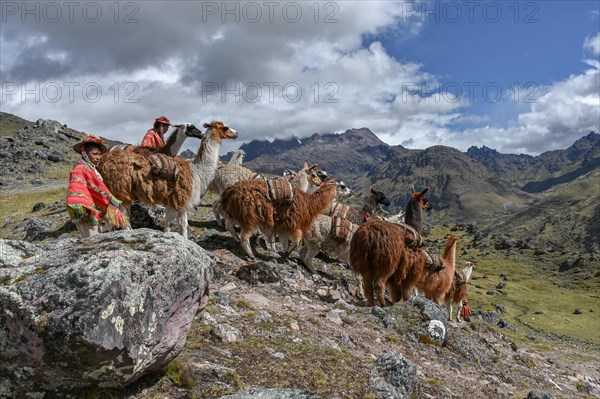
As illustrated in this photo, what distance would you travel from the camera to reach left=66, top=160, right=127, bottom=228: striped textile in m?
6.68

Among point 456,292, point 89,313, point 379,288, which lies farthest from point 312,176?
point 89,313

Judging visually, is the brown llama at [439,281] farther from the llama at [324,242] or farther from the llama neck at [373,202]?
the llama neck at [373,202]

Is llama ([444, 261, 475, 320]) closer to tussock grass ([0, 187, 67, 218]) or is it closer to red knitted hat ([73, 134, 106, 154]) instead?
red knitted hat ([73, 134, 106, 154])

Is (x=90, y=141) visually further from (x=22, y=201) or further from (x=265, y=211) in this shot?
(x=22, y=201)

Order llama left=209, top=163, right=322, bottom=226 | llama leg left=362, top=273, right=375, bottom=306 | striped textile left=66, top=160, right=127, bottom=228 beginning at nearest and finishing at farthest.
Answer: striped textile left=66, top=160, right=127, bottom=228, llama leg left=362, top=273, right=375, bottom=306, llama left=209, top=163, right=322, bottom=226

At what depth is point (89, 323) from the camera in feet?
11.3

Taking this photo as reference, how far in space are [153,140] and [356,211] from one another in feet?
25.4

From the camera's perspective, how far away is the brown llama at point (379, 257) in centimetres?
1053

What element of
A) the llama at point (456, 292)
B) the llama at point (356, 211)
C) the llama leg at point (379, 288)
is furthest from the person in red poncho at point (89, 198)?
the llama at point (456, 292)

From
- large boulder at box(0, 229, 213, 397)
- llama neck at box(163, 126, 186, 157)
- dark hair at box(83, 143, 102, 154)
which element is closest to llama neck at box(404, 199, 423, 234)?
llama neck at box(163, 126, 186, 157)

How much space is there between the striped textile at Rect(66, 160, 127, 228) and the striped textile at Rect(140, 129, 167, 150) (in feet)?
18.4

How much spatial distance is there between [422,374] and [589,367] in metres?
9.57

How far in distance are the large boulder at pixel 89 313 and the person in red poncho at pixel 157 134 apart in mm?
8997

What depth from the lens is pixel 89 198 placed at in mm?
6797
